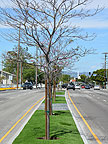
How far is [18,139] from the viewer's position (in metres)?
10.6

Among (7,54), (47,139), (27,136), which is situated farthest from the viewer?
(7,54)

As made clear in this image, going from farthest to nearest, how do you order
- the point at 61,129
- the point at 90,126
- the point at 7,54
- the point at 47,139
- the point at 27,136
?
the point at 90,126, the point at 61,129, the point at 7,54, the point at 27,136, the point at 47,139

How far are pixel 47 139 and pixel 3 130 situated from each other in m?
3.22

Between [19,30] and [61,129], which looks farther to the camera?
[61,129]

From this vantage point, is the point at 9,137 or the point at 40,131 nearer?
the point at 9,137

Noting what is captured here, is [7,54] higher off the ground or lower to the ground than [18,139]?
higher

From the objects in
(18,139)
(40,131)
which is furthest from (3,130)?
(18,139)

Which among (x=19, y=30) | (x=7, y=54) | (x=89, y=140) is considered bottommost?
(x=89, y=140)

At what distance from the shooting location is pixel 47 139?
10477mm

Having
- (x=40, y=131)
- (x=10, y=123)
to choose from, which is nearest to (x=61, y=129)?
(x=40, y=131)

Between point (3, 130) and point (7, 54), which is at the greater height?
point (7, 54)

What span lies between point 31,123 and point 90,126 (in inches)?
109

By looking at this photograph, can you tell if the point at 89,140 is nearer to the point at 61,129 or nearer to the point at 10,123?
the point at 61,129

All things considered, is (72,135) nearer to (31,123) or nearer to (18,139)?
(18,139)
